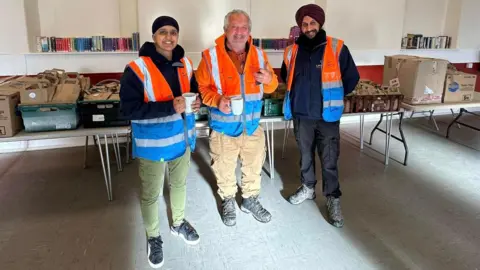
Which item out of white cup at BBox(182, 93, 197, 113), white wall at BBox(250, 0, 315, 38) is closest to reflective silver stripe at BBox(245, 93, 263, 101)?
white cup at BBox(182, 93, 197, 113)

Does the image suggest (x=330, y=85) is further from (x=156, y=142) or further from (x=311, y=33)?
(x=156, y=142)

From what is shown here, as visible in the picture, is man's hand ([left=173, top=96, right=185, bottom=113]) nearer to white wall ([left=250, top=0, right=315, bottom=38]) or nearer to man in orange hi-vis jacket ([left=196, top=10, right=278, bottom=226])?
man in orange hi-vis jacket ([left=196, top=10, right=278, bottom=226])

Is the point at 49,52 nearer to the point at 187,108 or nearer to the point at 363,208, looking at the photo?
the point at 187,108

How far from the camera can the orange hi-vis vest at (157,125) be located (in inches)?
86.7

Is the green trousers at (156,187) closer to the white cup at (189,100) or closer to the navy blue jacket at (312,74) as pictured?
the white cup at (189,100)

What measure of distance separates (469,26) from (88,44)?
5.55 meters

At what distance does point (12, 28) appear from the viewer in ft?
13.6

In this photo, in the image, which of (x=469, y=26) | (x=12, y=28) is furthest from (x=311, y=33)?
(x=469, y=26)

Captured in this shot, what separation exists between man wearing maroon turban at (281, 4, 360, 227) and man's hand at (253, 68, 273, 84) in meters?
0.37

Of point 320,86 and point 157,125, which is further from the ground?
point 320,86

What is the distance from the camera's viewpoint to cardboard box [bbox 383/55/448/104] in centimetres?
388

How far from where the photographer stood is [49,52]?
434cm

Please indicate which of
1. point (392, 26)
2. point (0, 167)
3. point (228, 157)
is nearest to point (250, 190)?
point (228, 157)

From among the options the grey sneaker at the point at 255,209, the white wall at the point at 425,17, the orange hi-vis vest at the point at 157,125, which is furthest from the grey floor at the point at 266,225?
the white wall at the point at 425,17
